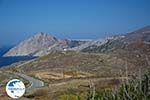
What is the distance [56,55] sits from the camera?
18862 centimetres

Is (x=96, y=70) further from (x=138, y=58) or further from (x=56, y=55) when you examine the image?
(x=56, y=55)

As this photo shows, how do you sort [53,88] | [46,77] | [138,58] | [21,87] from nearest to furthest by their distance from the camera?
[21,87]
[53,88]
[46,77]
[138,58]

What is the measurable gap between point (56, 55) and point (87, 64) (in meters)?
35.0

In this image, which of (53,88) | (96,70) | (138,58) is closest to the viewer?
(53,88)

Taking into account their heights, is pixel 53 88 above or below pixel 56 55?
below

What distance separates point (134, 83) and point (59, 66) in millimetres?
141752

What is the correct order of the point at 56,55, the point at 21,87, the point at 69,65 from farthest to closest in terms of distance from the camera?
the point at 56,55 < the point at 69,65 < the point at 21,87

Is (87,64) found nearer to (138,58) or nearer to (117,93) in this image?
(138,58)

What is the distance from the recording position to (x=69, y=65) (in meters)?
156

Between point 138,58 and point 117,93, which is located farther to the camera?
point 138,58

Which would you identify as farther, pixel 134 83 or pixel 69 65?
pixel 69 65

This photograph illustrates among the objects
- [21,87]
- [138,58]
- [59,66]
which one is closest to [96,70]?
[59,66]

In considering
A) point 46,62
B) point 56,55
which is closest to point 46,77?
point 46,62

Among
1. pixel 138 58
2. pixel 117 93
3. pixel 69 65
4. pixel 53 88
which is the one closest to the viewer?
pixel 117 93
